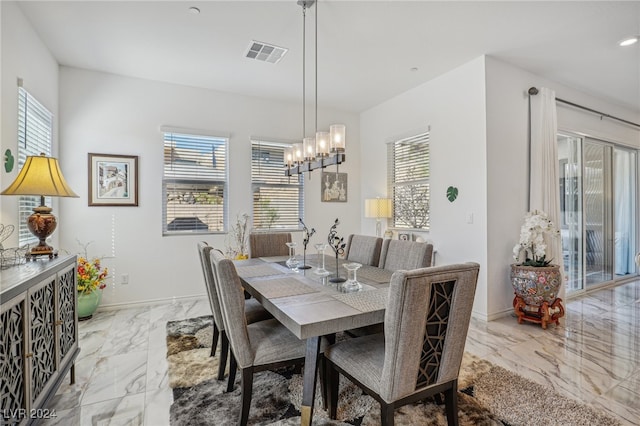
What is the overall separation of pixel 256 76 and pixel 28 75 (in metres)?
2.15

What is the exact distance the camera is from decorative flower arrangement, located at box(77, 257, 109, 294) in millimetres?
3428

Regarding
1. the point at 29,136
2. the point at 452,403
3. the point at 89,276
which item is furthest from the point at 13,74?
the point at 452,403

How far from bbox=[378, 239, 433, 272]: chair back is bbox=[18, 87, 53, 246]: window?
303 cm

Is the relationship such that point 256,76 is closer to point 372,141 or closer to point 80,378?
point 372,141

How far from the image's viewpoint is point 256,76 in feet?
13.0

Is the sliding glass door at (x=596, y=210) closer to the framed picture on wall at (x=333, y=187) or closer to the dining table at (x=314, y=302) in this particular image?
the framed picture on wall at (x=333, y=187)

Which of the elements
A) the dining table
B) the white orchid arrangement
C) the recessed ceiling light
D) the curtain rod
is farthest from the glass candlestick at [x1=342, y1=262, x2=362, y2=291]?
the recessed ceiling light

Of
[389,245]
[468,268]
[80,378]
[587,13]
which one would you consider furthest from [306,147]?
[587,13]

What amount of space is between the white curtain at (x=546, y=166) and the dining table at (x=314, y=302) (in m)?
2.34

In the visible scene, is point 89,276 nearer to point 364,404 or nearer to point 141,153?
point 141,153

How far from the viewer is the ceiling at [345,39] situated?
2658 millimetres

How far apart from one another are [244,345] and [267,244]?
6.34 ft

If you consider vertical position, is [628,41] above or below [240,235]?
above

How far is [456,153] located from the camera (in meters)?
3.81
